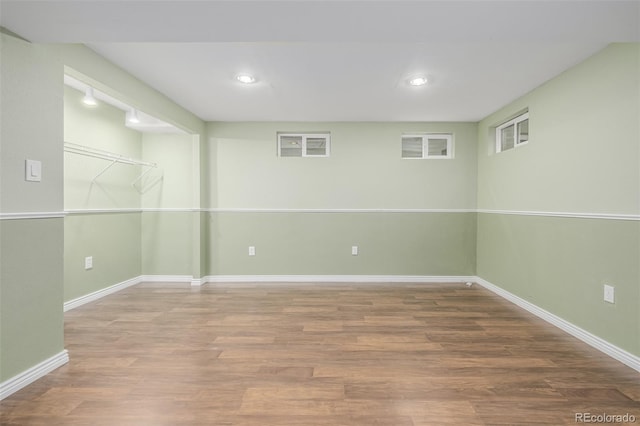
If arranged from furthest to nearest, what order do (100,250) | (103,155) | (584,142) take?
(100,250) → (103,155) → (584,142)

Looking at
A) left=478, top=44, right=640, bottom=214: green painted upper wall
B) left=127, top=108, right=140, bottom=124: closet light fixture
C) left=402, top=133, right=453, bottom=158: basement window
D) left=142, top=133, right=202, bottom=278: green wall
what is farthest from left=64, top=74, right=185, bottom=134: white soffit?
left=478, top=44, right=640, bottom=214: green painted upper wall

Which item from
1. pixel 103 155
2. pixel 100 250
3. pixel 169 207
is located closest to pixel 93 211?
pixel 100 250

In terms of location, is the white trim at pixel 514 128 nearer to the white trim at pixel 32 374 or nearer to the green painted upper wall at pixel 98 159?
the white trim at pixel 32 374

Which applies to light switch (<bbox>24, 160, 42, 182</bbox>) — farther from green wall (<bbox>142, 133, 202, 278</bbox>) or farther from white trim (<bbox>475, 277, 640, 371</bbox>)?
white trim (<bbox>475, 277, 640, 371</bbox>)

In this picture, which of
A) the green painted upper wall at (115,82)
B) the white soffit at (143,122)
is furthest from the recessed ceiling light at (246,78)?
the white soffit at (143,122)

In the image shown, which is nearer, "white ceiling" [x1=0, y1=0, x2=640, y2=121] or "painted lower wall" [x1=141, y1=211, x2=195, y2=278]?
"white ceiling" [x1=0, y1=0, x2=640, y2=121]

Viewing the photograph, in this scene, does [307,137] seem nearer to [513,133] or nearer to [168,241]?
[168,241]

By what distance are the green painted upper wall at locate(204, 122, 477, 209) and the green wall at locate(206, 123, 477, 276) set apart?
0.01 meters

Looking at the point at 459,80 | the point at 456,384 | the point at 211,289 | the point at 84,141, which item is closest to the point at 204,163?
the point at 84,141

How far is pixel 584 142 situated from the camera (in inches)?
90.1

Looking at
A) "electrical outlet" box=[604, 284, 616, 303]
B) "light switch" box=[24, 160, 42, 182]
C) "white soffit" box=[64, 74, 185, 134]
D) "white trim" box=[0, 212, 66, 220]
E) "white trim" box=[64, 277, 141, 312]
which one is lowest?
"white trim" box=[64, 277, 141, 312]

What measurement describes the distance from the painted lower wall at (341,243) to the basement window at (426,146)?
2.68ft

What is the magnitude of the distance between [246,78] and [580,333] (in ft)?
10.9

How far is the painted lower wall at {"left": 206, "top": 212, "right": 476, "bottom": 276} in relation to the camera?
401 centimetres
